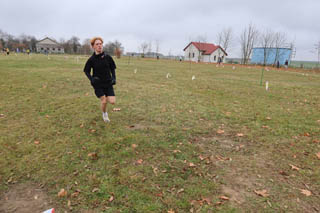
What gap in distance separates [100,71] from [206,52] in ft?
211

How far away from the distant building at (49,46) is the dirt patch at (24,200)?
11540 cm

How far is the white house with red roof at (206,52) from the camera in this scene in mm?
64938

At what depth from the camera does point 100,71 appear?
5055 millimetres

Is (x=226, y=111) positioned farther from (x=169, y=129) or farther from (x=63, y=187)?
(x=63, y=187)

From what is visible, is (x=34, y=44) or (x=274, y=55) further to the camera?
(x=34, y=44)

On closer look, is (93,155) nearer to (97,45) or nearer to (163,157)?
(163,157)

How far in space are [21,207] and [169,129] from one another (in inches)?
131

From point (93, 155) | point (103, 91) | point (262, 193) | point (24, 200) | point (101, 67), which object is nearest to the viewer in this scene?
point (24, 200)

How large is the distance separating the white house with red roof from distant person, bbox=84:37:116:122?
201 ft

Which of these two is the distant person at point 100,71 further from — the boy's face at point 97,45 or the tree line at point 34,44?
the tree line at point 34,44

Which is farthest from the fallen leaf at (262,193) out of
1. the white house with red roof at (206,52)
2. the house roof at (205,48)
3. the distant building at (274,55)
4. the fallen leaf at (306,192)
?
the house roof at (205,48)

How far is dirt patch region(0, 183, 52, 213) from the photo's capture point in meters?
2.63

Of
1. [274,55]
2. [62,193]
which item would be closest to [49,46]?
[274,55]

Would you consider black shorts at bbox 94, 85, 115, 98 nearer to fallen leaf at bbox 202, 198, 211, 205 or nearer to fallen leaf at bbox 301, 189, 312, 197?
fallen leaf at bbox 202, 198, 211, 205
